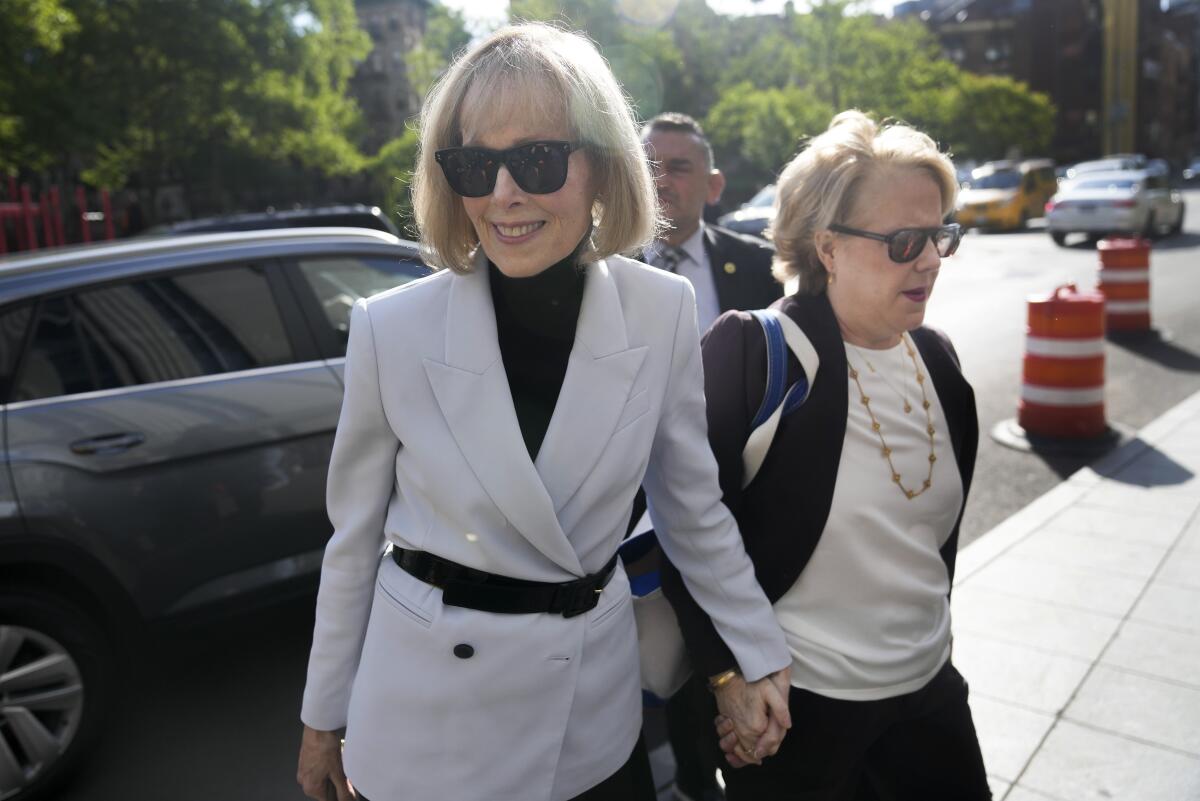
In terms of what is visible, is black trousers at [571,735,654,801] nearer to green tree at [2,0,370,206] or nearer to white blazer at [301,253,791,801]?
white blazer at [301,253,791,801]

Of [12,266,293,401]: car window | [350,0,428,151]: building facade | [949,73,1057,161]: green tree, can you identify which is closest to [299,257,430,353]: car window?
[12,266,293,401]: car window

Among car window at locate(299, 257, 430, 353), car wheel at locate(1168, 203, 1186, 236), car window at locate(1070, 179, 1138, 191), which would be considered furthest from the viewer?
car wheel at locate(1168, 203, 1186, 236)

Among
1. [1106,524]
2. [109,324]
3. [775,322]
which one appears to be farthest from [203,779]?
[1106,524]

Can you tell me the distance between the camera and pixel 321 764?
5.77ft

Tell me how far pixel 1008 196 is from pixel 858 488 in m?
27.7

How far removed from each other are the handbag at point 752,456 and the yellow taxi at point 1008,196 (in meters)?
25.8

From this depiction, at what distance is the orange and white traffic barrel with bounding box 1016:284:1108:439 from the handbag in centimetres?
565

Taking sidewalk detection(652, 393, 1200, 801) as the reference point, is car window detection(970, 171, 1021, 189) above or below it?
above

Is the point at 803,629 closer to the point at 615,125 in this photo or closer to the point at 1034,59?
the point at 615,125

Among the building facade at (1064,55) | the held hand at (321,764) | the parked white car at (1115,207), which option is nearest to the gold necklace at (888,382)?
the held hand at (321,764)

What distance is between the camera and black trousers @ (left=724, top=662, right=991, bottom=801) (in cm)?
196

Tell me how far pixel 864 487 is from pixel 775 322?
14.8 inches

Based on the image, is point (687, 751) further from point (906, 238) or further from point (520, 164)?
point (520, 164)

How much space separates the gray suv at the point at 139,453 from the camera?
3.27 m
